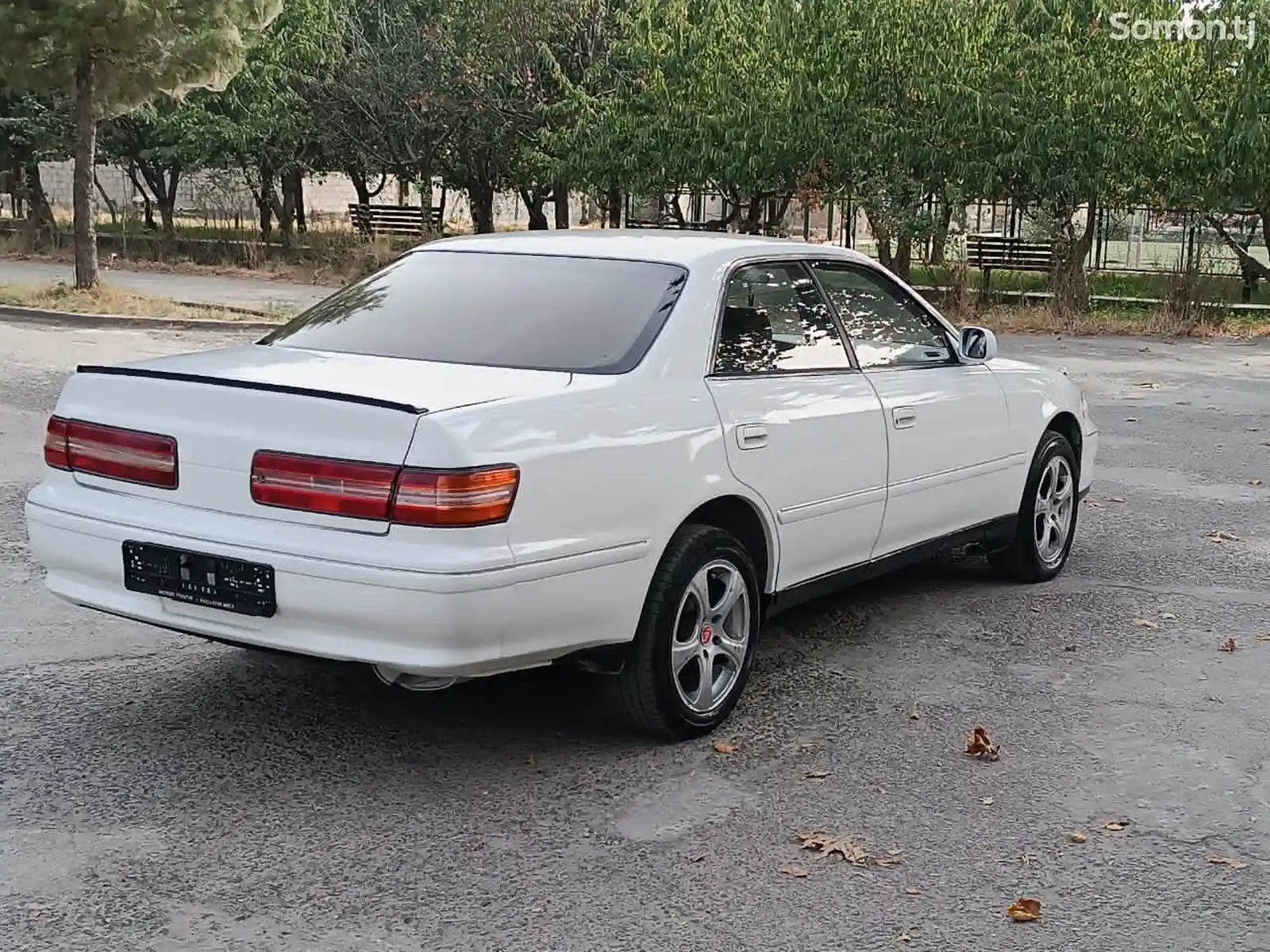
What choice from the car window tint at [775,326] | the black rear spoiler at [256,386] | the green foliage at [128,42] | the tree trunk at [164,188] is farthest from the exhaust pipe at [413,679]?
the tree trunk at [164,188]

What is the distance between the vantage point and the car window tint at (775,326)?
5.32 m

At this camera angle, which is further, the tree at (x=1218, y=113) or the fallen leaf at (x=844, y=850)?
the tree at (x=1218, y=113)

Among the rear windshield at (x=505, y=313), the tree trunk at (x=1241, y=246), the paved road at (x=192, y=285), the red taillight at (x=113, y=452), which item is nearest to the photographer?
the red taillight at (x=113, y=452)

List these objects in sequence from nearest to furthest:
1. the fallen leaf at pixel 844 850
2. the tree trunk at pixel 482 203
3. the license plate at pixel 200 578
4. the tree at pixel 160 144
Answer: the fallen leaf at pixel 844 850 < the license plate at pixel 200 578 < the tree trunk at pixel 482 203 < the tree at pixel 160 144

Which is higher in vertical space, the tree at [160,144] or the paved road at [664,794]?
the tree at [160,144]

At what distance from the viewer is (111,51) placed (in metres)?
19.7

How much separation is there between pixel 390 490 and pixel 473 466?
237 mm

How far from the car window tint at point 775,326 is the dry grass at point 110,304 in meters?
14.8

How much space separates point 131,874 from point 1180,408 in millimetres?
11568

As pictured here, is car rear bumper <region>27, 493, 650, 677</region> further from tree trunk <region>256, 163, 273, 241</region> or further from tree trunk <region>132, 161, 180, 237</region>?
tree trunk <region>132, 161, 180, 237</region>

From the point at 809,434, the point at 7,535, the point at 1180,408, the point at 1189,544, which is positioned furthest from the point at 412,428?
the point at 1180,408

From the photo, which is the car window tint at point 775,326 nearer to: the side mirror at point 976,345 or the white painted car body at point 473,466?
the white painted car body at point 473,466

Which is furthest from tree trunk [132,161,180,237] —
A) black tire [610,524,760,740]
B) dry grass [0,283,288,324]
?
black tire [610,524,760,740]

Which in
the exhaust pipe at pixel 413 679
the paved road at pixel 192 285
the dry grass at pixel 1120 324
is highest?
the exhaust pipe at pixel 413 679
